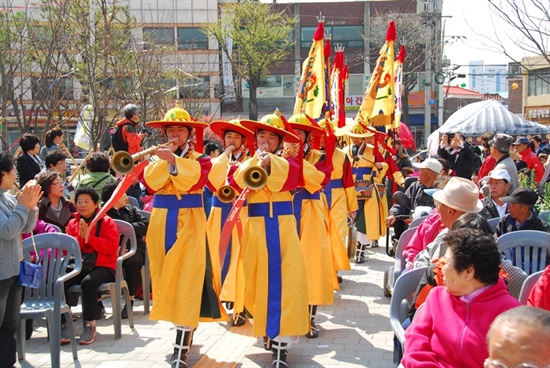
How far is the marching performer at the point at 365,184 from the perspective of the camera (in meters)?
10.4

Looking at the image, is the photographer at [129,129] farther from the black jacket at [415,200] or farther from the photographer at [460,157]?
the photographer at [460,157]

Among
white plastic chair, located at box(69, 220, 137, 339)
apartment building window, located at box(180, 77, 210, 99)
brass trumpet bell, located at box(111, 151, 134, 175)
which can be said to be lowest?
white plastic chair, located at box(69, 220, 137, 339)

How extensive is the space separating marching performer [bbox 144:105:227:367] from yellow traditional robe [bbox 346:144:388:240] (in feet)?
16.1

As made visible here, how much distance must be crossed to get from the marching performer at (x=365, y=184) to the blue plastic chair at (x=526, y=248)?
15.7ft

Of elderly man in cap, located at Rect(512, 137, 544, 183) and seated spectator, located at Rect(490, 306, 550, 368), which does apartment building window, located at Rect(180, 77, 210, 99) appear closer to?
elderly man in cap, located at Rect(512, 137, 544, 183)

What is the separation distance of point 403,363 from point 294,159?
258cm

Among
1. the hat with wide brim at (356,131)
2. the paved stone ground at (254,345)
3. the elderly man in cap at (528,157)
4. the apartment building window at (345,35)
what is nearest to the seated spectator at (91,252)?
the paved stone ground at (254,345)

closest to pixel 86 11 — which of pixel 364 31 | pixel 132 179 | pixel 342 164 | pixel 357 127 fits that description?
pixel 357 127

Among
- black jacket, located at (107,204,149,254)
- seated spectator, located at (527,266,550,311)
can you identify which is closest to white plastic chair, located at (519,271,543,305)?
seated spectator, located at (527,266,550,311)

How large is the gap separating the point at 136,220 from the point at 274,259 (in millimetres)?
2557

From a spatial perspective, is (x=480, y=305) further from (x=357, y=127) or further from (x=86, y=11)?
(x=86, y=11)

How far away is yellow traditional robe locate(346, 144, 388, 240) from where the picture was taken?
10.4 meters

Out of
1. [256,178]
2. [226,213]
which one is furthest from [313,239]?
[256,178]

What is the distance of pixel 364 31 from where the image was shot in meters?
43.9
